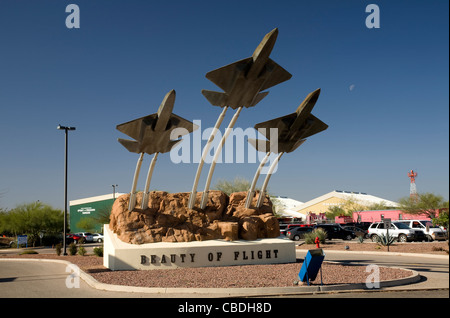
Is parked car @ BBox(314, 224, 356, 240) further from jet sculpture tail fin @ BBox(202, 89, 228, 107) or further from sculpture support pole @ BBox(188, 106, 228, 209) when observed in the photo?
jet sculpture tail fin @ BBox(202, 89, 228, 107)

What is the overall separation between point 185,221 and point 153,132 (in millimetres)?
4510

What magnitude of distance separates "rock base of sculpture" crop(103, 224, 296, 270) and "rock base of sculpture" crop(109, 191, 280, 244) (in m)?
0.48

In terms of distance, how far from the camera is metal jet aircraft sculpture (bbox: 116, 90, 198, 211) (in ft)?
58.6

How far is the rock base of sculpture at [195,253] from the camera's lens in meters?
16.5

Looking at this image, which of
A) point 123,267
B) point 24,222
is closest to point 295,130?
point 123,267

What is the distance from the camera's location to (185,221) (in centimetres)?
1917

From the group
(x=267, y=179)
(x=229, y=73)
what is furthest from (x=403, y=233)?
(x=229, y=73)

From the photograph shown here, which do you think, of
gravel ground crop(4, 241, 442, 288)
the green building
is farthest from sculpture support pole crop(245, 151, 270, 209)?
the green building

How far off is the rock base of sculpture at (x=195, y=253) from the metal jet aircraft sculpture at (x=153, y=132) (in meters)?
2.85

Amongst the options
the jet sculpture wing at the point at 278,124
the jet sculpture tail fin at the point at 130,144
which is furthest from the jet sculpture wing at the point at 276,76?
the jet sculpture tail fin at the point at 130,144

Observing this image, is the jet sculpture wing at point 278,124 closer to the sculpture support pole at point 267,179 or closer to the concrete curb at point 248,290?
the sculpture support pole at point 267,179

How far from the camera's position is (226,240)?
18.5 m

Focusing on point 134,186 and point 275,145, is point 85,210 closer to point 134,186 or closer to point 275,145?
point 134,186
